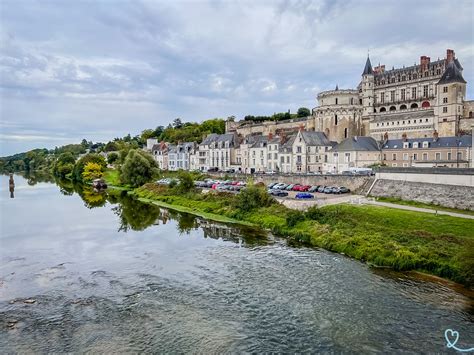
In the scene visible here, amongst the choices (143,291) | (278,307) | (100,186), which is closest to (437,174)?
(278,307)

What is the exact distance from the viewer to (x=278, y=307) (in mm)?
14055

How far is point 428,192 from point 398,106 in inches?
1363

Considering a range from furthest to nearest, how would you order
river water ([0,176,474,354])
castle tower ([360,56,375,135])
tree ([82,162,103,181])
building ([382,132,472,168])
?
tree ([82,162,103,181]), castle tower ([360,56,375,135]), building ([382,132,472,168]), river water ([0,176,474,354])

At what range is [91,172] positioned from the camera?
68000 millimetres

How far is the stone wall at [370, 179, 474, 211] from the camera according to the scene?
981 inches

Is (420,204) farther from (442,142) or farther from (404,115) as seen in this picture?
(404,115)

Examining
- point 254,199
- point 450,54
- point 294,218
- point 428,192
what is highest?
point 450,54

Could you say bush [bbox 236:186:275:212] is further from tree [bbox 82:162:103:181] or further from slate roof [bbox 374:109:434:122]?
tree [bbox 82:162:103:181]

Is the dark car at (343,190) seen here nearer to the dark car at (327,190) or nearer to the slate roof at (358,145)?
the dark car at (327,190)

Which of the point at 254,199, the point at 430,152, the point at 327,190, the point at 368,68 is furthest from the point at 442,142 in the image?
the point at 368,68

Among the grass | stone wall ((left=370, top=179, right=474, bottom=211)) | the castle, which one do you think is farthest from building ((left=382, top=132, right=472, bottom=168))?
the grass

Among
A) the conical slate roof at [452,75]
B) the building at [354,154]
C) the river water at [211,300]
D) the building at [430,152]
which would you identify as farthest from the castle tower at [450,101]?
the river water at [211,300]

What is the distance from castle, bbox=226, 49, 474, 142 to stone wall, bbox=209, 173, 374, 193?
12.4 metres

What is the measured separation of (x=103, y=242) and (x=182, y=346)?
14290 millimetres
